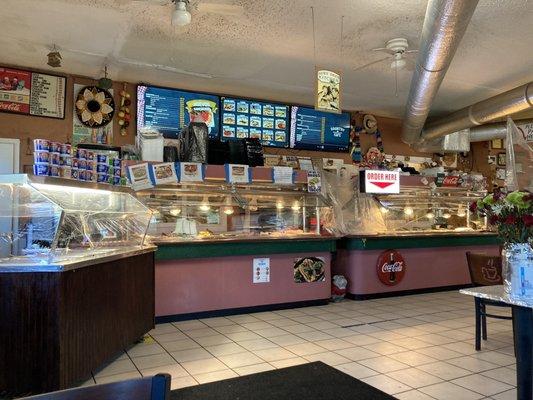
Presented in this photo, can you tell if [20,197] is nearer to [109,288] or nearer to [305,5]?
[109,288]

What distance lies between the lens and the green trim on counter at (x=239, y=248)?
5.55 meters

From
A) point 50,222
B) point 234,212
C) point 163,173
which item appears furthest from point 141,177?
point 50,222

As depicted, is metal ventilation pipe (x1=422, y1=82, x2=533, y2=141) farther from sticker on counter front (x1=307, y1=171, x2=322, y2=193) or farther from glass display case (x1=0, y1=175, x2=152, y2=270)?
glass display case (x1=0, y1=175, x2=152, y2=270)

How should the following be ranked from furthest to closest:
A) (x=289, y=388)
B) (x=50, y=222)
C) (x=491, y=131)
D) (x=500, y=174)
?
(x=500, y=174), (x=491, y=131), (x=50, y=222), (x=289, y=388)

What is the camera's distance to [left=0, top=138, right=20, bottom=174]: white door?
613cm

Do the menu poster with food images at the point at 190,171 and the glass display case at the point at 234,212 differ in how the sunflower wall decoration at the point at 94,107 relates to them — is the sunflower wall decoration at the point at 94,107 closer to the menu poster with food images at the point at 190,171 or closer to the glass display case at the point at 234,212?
the glass display case at the point at 234,212

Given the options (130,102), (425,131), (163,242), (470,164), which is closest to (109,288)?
(163,242)

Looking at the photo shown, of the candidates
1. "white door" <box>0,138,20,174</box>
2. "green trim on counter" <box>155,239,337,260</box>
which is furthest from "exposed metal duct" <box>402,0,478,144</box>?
"white door" <box>0,138,20,174</box>

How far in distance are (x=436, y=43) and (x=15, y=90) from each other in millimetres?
5568

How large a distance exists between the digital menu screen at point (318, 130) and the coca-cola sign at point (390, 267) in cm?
239

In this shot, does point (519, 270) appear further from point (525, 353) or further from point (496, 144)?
point (496, 144)

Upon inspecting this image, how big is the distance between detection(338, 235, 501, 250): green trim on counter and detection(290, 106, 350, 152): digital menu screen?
6.71 ft

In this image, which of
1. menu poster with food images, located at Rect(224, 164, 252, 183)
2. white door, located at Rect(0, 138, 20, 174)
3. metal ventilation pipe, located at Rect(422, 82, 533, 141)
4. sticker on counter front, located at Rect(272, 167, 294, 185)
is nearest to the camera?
menu poster with food images, located at Rect(224, 164, 252, 183)

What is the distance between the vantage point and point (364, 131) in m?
9.07
